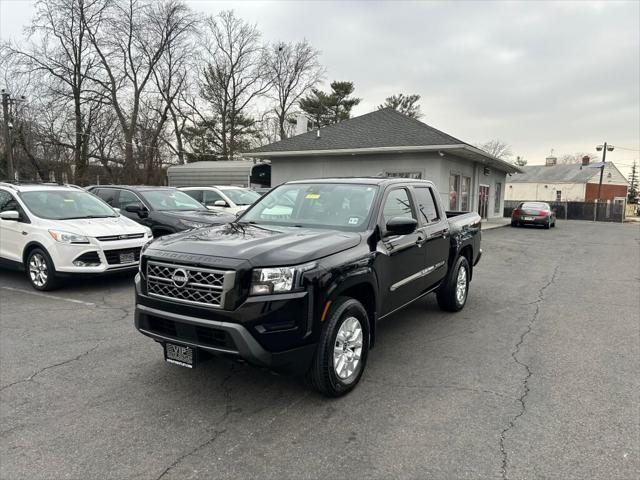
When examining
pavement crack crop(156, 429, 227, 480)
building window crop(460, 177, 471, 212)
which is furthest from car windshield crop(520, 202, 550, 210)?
pavement crack crop(156, 429, 227, 480)

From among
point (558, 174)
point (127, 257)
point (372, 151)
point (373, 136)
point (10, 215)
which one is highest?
point (558, 174)

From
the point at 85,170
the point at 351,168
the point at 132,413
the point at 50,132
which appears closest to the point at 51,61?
the point at 50,132

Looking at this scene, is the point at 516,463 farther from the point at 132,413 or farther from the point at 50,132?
the point at 50,132

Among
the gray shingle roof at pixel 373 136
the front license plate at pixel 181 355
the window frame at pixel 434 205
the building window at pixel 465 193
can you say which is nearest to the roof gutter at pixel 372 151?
the gray shingle roof at pixel 373 136

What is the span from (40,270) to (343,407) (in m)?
5.92

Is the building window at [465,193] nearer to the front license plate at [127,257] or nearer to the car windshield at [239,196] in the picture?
the car windshield at [239,196]

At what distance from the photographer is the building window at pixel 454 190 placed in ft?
68.4

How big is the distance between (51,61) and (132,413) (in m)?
33.5

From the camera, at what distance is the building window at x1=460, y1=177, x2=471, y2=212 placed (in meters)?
22.3

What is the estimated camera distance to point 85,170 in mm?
31734

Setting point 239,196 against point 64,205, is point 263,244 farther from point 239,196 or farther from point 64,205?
point 239,196

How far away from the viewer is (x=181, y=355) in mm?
3395

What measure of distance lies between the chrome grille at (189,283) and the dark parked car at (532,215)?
23.3 meters

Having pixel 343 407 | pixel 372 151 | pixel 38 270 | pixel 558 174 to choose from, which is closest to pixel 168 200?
pixel 38 270
